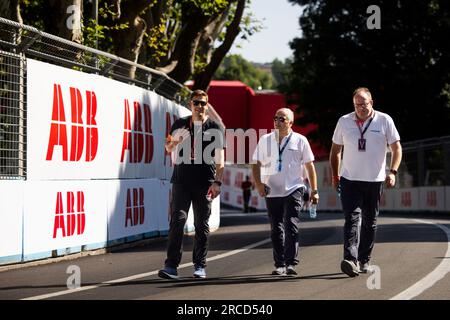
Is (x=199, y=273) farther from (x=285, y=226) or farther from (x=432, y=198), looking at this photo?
(x=432, y=198)

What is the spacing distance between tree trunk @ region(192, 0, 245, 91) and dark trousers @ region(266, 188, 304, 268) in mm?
22452

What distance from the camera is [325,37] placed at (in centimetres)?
5562

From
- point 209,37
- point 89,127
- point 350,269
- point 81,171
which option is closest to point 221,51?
point 209,37

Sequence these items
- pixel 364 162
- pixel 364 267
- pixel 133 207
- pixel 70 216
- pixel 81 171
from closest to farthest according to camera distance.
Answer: pixel 364 162, pixel 364 267, pixel 70 216, pixel 81 171, pixel 133 207

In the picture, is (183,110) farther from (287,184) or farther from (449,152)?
(449,152)

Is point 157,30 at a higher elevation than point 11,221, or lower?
higher

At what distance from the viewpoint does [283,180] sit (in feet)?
40.5

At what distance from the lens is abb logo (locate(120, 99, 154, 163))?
59.9 feet

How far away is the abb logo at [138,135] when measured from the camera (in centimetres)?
1827

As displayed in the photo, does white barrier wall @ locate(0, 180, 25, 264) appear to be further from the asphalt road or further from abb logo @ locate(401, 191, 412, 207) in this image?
abb logo @ locate(401, 191, 412, 207)

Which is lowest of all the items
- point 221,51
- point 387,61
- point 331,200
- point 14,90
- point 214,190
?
point 331,200

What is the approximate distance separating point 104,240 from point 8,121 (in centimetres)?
317

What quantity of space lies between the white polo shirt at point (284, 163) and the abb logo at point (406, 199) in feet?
98.2

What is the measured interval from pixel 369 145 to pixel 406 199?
30533mm
